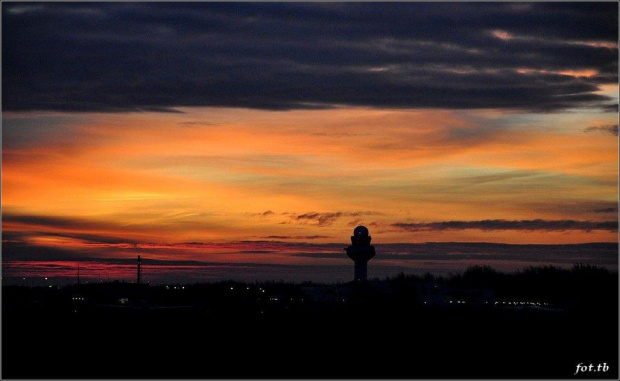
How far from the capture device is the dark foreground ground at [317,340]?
64.9 metres

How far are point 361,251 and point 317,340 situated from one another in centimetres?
8097

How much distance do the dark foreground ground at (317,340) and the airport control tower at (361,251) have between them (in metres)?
24.6

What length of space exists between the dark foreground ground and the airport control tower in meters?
24.6

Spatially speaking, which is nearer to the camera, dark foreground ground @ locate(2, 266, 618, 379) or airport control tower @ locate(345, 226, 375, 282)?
dark foreground ground @ locate(2, 266, 618, 379)

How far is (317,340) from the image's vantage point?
3342 inches

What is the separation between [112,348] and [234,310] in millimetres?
51105

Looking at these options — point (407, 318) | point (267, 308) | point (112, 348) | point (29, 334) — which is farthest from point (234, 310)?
point (112, 348)

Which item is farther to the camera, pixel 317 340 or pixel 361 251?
pixel 361 251

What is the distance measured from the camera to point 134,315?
120438 mm

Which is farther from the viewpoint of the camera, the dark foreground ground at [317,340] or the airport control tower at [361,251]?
the airport control tower at [361,251]

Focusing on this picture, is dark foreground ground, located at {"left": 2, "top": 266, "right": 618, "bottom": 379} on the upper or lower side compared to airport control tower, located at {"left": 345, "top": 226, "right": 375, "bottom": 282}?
lower

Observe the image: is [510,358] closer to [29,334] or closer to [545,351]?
[545,351]

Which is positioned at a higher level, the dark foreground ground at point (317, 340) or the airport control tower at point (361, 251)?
the airport control tower at point (361, 251)

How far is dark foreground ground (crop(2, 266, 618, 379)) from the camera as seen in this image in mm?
64875
